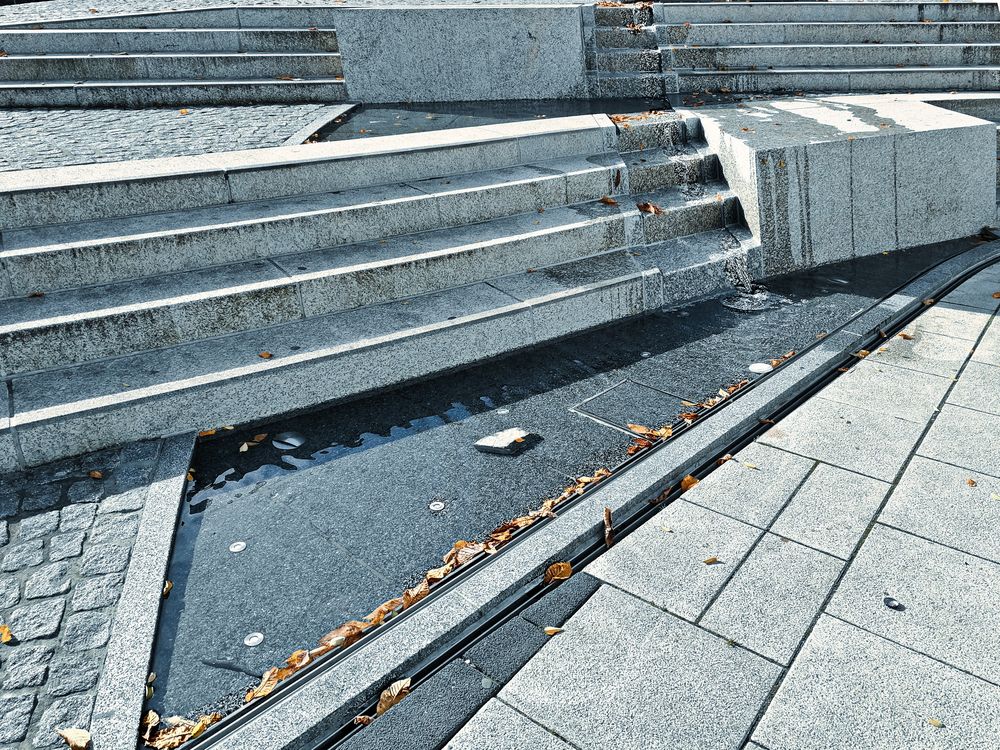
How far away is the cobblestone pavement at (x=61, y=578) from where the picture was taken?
3.38 meters

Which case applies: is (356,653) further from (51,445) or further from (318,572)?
(51,445)

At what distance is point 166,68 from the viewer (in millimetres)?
11086

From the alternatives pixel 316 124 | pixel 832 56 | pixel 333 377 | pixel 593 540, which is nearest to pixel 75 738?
pixel 593 540

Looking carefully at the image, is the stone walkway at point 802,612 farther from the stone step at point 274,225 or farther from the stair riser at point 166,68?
the stair riser at point 166,68

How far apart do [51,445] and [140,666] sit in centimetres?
214

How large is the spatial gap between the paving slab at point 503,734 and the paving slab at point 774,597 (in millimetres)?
1005

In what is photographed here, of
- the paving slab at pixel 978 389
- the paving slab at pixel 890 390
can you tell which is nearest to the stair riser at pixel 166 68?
the paving slab at pixel 890 390

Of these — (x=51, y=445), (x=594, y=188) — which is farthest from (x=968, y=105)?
(x=51, y=445)

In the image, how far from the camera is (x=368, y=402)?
5918 mm

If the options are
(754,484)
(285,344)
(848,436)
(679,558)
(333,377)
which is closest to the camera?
(679,558)

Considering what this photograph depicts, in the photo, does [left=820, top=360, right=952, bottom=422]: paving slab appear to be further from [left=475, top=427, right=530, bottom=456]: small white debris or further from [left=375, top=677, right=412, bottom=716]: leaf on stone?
[left=375, top=677, right=412, bottom=716]: leaf on stone

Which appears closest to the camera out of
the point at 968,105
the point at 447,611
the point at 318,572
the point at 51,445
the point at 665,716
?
the point at 665,716

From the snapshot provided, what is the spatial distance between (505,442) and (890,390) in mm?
2906

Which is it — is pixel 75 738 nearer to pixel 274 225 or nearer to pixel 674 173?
pixel 274 225
